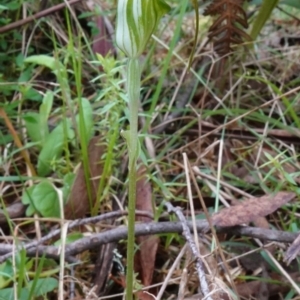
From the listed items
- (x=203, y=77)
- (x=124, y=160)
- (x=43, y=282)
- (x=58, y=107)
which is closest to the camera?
(x=43, y=282)

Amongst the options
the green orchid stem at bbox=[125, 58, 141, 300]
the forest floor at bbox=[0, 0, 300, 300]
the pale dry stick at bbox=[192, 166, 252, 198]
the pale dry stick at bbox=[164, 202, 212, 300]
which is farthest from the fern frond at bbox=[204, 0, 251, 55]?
the green orchid stem at bbox=[125, 58, 141, 300]

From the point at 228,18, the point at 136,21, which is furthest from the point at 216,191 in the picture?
the point at 136,21

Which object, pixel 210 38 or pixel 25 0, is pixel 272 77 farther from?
pixel 25 0

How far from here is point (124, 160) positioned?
4.28 feet

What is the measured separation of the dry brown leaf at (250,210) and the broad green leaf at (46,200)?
1.04 ft

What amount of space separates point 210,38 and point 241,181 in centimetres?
35

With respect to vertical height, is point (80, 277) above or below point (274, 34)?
below

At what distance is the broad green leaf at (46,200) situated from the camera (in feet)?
3.81

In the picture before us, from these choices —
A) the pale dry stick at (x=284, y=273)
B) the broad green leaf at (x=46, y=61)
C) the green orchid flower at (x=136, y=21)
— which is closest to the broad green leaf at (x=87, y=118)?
the broad green leaf at (x=46, y=61)

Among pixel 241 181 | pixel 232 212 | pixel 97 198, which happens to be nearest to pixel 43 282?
pixel 97 198

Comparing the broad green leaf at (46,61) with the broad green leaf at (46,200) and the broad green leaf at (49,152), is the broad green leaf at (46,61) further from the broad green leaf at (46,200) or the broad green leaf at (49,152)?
the broad green leaf at (46,200)

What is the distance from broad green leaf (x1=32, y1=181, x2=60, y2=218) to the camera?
1.16 metres

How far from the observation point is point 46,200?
117cm

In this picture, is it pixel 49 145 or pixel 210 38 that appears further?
A: pixel 210 38
